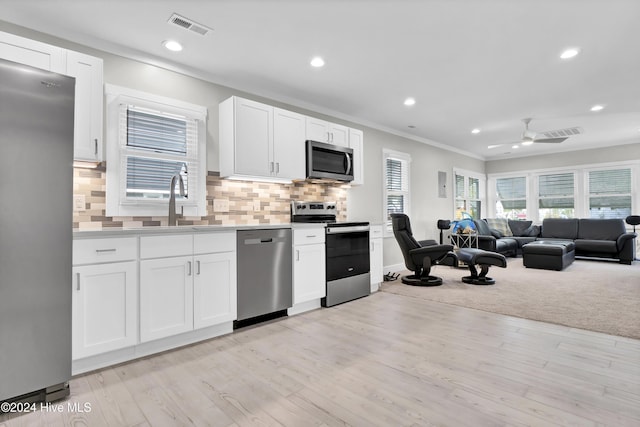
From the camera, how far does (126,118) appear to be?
3.01 m

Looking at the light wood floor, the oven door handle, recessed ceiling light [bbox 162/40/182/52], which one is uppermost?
recessed ceiling light [bbox 162/40/182/52]

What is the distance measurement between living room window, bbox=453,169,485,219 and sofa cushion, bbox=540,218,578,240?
1.67m

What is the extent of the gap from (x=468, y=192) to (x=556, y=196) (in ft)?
7.28

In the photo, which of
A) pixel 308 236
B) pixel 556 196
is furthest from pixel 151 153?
pixel 556 196

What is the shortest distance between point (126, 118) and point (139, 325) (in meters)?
1.88

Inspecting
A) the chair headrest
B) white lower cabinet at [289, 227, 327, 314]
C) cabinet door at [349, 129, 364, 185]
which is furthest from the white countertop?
the chair headrest

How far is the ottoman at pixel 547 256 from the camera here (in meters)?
5.75

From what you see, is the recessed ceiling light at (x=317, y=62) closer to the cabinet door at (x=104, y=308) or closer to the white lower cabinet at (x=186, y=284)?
the white lower cabinet at (x=186, y=284)

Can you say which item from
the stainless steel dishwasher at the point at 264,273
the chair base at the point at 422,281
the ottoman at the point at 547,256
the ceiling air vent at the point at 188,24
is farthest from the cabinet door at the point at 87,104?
the ottoman at the point at 547,256

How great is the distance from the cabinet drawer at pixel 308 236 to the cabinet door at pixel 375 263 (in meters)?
0.97

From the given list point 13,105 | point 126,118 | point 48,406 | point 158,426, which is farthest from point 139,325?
point 126,118

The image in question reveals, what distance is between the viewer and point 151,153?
315 cm

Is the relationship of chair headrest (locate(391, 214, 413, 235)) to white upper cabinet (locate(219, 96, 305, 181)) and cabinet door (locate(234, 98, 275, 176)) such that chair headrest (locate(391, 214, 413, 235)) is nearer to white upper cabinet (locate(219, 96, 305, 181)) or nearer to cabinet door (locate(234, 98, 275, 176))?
white upper cabinet (locate(219, 96, 305, 181))

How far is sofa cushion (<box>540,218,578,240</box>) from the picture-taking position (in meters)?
7.46
